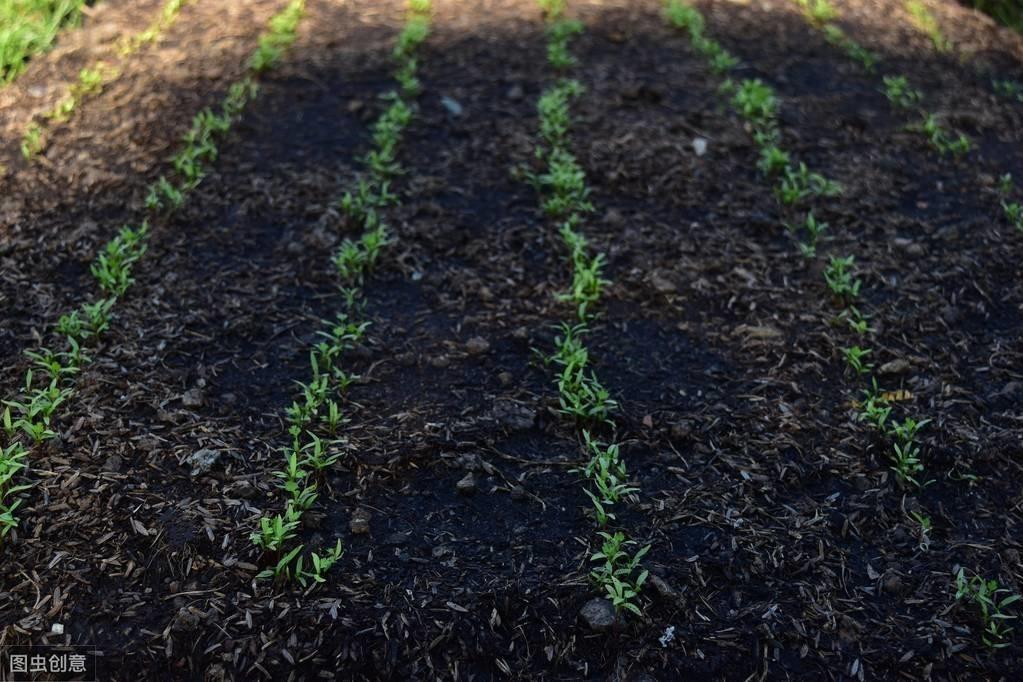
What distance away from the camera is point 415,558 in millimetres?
2439

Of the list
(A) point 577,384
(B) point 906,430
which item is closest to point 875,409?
(B) point 906,430

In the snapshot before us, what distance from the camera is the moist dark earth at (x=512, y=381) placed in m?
2.28

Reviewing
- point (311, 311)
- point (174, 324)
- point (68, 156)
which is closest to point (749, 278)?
point (311, 311)

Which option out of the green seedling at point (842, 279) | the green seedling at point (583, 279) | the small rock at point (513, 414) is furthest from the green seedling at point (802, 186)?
the small rock at point (513, 414)

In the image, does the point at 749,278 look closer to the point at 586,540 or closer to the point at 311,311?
the point at 586,540

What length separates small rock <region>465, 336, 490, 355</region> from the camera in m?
3.13

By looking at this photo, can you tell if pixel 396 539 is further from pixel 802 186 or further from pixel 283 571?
pixel 802 186

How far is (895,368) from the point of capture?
3.05 meters

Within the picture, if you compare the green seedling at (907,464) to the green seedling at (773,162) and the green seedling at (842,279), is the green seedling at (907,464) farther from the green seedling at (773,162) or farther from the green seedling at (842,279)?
the green seedling at (773,162)

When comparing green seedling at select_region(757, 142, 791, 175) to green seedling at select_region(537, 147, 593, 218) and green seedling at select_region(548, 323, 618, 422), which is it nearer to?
green seedling at select_region(537, 147, 593, 218)

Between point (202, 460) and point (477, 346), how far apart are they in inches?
40.2

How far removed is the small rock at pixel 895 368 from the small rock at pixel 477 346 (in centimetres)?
140

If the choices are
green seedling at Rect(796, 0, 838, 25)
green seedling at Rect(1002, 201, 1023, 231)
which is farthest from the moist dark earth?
green seedling at Rect(796, 0, 838, 25)

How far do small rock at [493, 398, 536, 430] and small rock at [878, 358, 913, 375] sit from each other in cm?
126
